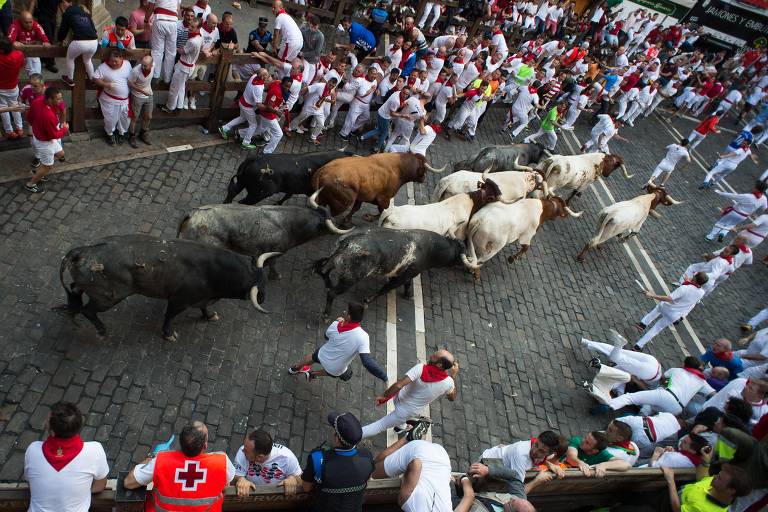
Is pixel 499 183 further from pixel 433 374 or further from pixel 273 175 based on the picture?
pixel 433 374

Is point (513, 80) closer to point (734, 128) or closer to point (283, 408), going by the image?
point (283, 408)

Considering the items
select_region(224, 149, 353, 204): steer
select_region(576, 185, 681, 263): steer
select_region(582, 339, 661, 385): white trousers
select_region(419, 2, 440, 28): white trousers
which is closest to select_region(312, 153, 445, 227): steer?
select_region(224, 149, 353, 204): steer

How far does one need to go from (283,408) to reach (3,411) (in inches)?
124

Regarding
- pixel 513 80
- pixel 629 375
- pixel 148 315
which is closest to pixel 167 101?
pixel 148 315

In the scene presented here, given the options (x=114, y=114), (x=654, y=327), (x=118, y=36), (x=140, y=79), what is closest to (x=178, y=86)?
(x=140, y=79)

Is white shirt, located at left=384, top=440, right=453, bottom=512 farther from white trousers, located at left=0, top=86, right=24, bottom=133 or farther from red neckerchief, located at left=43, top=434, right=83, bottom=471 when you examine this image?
white trousers, located at left=0, top=86, right=24, bottom=133

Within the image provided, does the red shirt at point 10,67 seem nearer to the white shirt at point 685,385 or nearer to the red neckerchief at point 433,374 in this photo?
the red neckerchief at point 433,374

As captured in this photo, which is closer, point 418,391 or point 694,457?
point 418,391

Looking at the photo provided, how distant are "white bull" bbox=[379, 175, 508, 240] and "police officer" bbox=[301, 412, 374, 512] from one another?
16.9 ft

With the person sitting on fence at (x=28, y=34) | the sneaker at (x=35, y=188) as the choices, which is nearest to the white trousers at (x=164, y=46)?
the person sitting on fence at (x=28, y=34)

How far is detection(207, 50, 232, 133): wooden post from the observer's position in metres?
10.3

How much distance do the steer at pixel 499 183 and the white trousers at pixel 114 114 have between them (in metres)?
6.30

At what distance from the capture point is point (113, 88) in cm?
886

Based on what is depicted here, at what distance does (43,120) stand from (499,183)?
8494mm
